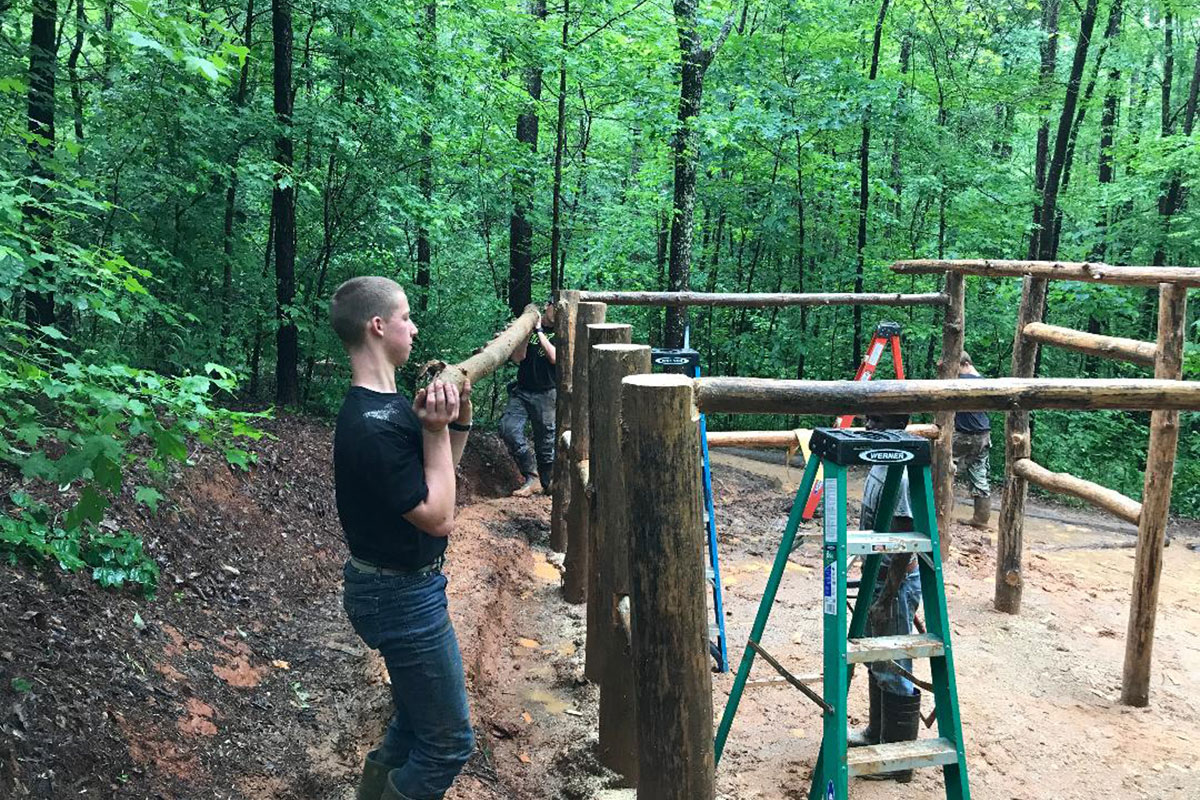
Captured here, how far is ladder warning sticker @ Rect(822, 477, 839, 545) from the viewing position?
251cm

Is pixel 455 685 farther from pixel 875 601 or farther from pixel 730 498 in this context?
pixel 730 498

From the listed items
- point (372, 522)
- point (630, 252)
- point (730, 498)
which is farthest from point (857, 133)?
point (372, 522)

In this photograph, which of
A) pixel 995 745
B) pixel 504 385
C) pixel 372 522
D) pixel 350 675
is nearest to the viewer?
pixel 372 522

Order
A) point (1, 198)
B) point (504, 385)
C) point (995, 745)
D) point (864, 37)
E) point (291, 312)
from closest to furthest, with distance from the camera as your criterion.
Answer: point (1, 198) < point (995, 745) < point (291, 312) < point (864, 37) < point (504, 385)

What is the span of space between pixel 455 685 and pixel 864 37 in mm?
11789

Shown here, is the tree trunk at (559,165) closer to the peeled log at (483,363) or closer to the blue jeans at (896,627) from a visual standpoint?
the peeled log at (483,363)

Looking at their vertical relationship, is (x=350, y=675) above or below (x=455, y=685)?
below

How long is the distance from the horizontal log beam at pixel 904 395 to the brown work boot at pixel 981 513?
589 cm

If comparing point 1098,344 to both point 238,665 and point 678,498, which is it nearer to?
point 678,498

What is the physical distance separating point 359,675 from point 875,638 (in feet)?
9.38

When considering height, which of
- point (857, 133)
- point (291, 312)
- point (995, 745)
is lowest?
point (995, 745)

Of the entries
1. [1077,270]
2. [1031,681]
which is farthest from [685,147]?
[1031,681]

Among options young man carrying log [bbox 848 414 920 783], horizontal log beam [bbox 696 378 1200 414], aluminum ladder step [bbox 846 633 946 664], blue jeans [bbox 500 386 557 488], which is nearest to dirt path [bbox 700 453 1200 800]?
young man carrying log [bbox 848 414 920 783]

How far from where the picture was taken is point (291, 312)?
7641 millimetres
